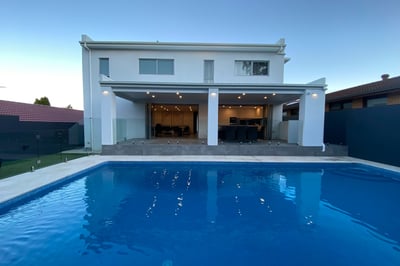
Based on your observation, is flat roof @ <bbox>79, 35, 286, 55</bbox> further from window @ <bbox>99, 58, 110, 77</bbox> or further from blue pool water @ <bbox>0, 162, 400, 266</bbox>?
blue pool water @ <bbox>0, 162, 400, 266</bbox>

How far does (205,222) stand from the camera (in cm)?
386

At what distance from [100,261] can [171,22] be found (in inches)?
583

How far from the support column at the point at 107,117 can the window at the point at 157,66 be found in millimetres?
3759

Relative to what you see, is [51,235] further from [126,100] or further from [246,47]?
[246,47]

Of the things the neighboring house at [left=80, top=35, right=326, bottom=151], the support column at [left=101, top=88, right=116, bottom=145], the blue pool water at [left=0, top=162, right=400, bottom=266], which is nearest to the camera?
the blue pool water at [left=0, top=162, right=400, bottom=266]

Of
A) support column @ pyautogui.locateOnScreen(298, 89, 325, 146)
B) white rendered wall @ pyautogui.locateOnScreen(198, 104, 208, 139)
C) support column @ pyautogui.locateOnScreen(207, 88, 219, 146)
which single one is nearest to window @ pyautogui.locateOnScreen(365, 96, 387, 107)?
support column @ pyautogui.locateOnScreen(298, 89, 325, 146)

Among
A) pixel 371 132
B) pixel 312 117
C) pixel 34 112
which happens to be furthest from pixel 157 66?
pixel 371 132

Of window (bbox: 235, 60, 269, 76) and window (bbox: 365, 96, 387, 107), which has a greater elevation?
window (bbox: 235, 60, 269, 76)

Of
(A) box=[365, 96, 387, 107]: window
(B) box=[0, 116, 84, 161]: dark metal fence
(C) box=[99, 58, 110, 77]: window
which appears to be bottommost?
(B) box=[0, 116, 84, 161]: dark metal fence

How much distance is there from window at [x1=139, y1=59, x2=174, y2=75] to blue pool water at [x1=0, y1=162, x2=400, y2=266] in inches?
327

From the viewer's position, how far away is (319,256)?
111 inches

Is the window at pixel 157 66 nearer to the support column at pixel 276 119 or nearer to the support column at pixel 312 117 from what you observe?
the support column at pixel 276 119

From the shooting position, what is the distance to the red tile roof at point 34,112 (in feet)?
42.9

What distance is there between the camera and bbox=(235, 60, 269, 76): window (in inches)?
514
